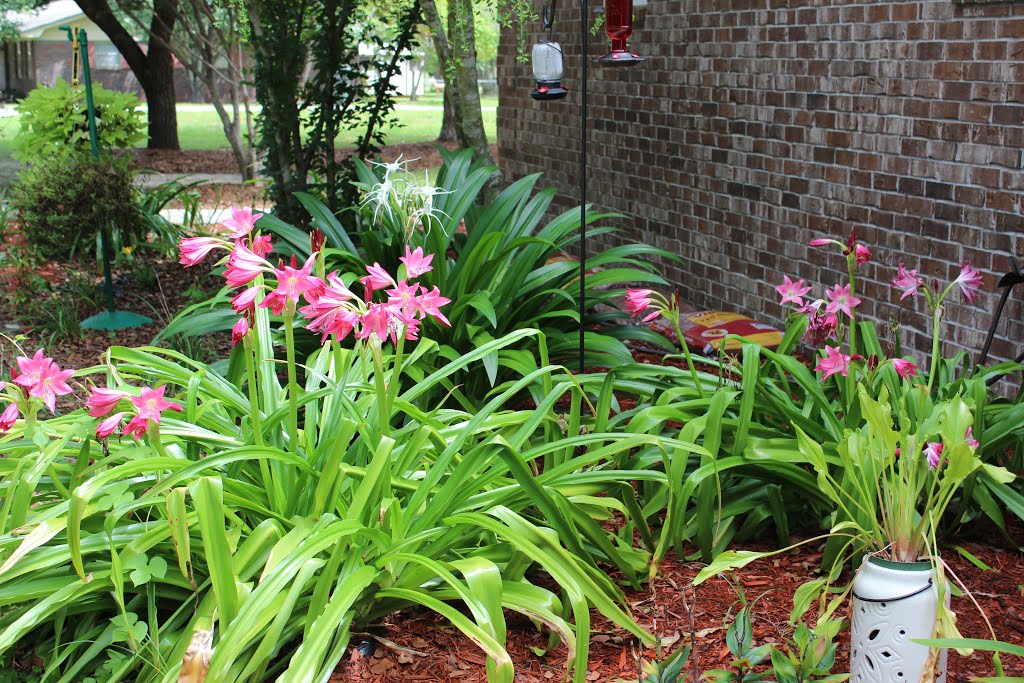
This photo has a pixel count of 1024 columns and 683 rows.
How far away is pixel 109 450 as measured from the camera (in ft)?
8.51

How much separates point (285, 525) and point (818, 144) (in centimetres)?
320

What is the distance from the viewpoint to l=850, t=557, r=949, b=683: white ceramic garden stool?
1918mm

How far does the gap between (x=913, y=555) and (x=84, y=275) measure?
569 cm

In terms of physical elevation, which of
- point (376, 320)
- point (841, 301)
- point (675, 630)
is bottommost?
point (675, 630)

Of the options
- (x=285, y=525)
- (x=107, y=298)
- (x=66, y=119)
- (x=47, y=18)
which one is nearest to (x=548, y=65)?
(x=285, y=525)

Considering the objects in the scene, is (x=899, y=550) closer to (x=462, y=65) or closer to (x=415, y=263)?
(x=415, y=263)

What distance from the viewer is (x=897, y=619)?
6.30 feet

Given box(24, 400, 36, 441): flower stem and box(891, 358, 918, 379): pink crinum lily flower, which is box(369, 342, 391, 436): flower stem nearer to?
box(24, 400, 36, 441): flower stem

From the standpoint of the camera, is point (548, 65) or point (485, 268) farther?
point (485, 268)

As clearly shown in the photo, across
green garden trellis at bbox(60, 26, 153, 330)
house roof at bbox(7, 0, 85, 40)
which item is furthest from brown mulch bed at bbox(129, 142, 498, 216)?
house roof at bbox(7, 0, 85, 40)

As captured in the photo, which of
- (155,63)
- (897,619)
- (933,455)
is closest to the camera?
(897,619)

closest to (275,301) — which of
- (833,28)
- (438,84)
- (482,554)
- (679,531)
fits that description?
(482,554)

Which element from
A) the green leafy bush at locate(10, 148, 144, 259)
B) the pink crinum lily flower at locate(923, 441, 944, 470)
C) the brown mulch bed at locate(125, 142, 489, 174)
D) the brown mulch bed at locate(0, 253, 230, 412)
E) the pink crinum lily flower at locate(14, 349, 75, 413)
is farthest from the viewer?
the brown mulch bed at locate(125, 142, 489, 174)

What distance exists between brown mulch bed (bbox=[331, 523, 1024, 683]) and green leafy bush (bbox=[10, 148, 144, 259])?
4.46 m
